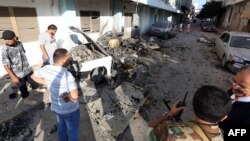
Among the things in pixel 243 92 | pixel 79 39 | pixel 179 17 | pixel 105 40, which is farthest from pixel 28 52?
pixel 179 17

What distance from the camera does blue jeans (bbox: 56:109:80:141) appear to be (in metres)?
2.39

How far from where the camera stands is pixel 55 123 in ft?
11.3

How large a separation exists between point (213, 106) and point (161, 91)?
4085 mm

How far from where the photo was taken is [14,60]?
11.5ft

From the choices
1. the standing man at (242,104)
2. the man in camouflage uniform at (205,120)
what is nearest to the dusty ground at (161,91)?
the standing man at (242,104)

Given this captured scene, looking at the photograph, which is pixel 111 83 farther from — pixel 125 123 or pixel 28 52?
pixel 28 52

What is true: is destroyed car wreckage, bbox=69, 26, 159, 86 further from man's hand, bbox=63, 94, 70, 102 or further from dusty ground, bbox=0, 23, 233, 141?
man's hand, bbox=63, 94, 70, 102

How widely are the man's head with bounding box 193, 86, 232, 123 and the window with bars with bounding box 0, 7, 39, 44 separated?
19.7 ft

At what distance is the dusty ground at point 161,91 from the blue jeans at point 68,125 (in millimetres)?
600

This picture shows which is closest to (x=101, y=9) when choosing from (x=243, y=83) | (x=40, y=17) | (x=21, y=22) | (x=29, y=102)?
(x=40, y=17)

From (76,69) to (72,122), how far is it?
2.29m

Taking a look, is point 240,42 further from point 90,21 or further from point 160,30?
point 160,30

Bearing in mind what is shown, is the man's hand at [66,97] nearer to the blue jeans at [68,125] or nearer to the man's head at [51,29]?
the blue jeans at [68,125]

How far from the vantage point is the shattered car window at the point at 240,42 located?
297 inches
